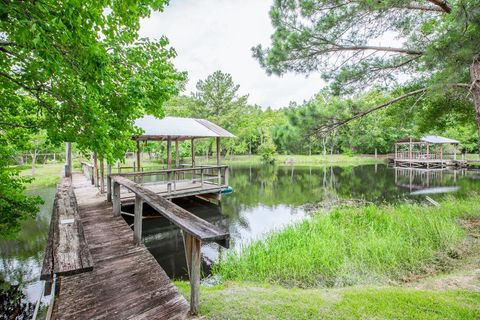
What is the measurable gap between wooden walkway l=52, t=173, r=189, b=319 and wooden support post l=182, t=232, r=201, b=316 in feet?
0.44

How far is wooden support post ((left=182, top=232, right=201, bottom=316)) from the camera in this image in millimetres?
2272

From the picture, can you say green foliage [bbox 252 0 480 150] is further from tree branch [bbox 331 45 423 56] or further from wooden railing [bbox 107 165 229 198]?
wooden railing [bbox 107 165 229 198]

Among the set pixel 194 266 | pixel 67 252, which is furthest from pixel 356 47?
pixel 67 252

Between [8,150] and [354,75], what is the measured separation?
8.11 m

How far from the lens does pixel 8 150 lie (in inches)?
207

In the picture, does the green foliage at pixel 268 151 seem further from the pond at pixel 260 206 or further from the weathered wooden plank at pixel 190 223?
the weathered wooden plank at pixel 190 223

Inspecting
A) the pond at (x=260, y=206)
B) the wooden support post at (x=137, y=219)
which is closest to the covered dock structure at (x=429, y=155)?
the pond at (x=260, y=206)

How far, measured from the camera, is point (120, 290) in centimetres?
281

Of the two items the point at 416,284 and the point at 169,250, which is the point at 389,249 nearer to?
the point at 416,284

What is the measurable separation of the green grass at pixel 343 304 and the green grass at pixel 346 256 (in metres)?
1.09

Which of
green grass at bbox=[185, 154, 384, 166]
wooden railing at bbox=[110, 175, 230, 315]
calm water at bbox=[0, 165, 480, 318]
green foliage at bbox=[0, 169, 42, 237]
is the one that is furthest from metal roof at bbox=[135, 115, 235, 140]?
green grass at bbox=[185, 154, 384, 166]

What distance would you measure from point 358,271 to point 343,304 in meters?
1.98

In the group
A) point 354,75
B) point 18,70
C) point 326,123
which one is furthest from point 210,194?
point 18,70

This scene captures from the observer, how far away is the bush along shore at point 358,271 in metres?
2.78
